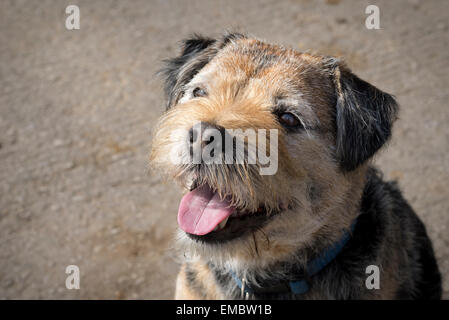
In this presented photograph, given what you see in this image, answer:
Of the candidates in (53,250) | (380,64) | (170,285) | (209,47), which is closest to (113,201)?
(53,250)

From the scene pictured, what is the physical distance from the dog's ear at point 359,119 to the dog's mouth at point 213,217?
60 centimetres

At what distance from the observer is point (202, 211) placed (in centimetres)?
241

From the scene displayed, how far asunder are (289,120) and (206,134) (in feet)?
2.15

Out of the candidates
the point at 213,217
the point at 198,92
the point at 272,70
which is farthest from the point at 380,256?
the point at 198,92

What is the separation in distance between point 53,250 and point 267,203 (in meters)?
2.65

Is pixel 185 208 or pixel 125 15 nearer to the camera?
pixel 185 208

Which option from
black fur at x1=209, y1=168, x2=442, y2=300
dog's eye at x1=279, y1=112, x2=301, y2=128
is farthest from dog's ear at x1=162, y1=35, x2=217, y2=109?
black fur at x1=209, y1=168, x2=442, y2=300

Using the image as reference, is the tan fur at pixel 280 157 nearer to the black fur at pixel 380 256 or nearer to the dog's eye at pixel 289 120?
the dog's eye at pixel 289 120

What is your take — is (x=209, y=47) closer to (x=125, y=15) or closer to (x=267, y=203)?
(x=267, y=203)

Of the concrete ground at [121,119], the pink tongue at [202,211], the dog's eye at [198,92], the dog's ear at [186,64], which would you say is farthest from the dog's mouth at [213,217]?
the concrete ground at [121,119]

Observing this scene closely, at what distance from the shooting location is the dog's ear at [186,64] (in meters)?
3.10

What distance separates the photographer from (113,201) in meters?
4.47
